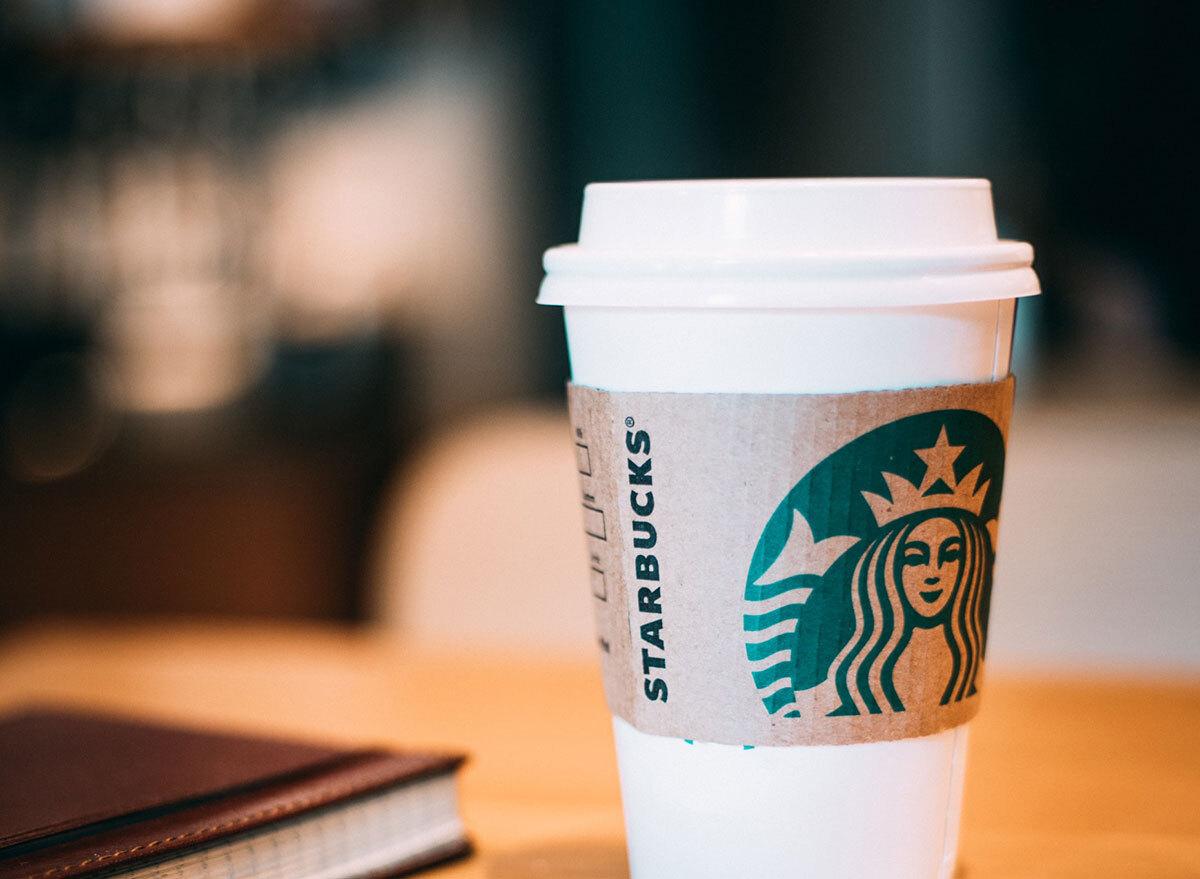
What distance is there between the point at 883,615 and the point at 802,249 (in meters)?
0.13

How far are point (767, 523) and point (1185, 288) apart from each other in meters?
2.77

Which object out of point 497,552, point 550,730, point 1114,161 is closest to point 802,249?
point 550,730

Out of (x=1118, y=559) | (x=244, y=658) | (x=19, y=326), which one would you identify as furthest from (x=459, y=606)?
(x=19, y=326)

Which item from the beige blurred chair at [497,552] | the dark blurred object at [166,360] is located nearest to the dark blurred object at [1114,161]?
the dark blurred object at [166,360]

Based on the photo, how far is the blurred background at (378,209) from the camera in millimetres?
2164

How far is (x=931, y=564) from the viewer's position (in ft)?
1.49

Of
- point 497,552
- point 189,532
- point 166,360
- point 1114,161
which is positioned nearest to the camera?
point 497,552

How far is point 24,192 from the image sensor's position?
2.54 metres

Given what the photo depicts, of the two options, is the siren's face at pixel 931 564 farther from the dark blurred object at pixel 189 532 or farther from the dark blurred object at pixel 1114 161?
the dark blurred object at pixel 1114 161

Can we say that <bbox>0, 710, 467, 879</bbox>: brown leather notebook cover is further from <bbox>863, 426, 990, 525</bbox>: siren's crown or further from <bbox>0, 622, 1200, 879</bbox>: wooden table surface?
<bbox>863, 426, 990, 525</bbox>: siren's crown

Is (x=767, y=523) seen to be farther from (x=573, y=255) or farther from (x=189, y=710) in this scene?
(x=189, y=710)

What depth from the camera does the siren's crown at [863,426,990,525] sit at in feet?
1.45

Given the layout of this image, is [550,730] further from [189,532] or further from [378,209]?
[378,209]

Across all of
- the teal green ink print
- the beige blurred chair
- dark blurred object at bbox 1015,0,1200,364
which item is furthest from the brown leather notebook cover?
dark blurred object at bbox 1015,0,1200,364
